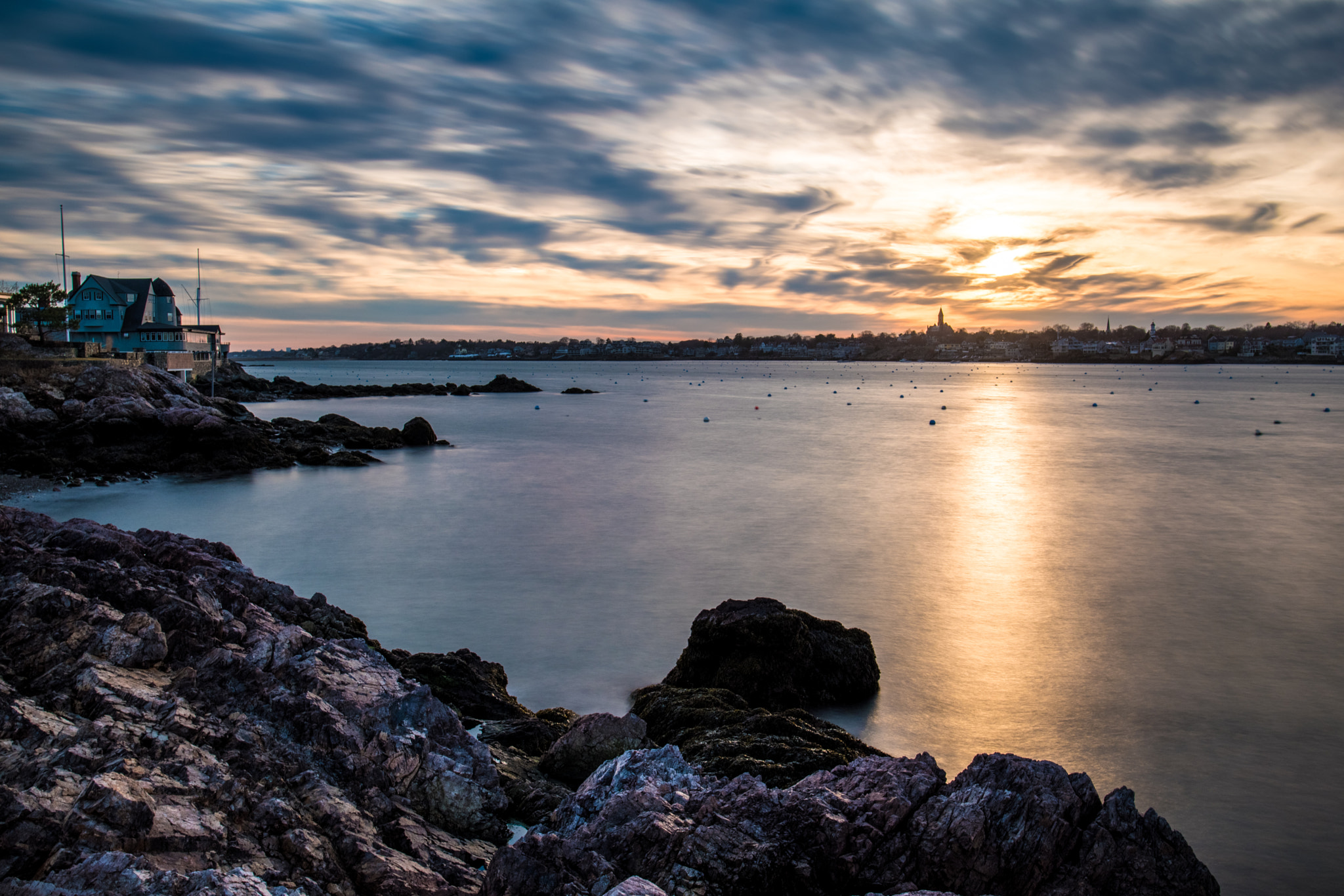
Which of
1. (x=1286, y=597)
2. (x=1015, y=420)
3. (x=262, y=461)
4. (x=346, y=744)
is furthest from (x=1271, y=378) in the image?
(x=346, y=744)

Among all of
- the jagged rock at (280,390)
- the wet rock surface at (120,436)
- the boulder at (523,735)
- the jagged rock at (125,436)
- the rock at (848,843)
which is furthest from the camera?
the jagged rock at (280,390)

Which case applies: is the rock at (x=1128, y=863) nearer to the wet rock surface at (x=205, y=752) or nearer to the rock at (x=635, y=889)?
the rock at (x=635, y=889)

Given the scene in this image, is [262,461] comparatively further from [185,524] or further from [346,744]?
[346,744]

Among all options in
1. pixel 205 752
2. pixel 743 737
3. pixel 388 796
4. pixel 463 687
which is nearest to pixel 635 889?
pixel 388 796

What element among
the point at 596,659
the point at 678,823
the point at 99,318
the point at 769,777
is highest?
the point at 99,318

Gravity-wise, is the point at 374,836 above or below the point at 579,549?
above

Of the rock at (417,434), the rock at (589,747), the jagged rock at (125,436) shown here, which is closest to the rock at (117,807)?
the rock at (589,747)

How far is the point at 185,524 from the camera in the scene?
15492 mm

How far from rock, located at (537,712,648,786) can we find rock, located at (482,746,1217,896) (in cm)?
113

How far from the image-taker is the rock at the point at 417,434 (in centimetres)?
2964

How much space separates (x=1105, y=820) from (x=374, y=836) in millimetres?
3649

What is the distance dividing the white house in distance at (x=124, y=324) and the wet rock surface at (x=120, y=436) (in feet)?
71.5

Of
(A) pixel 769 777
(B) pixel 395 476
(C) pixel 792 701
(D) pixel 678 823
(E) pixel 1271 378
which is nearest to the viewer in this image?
(D) pixel 678 823

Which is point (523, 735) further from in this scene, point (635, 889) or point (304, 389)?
point (304, 389)
